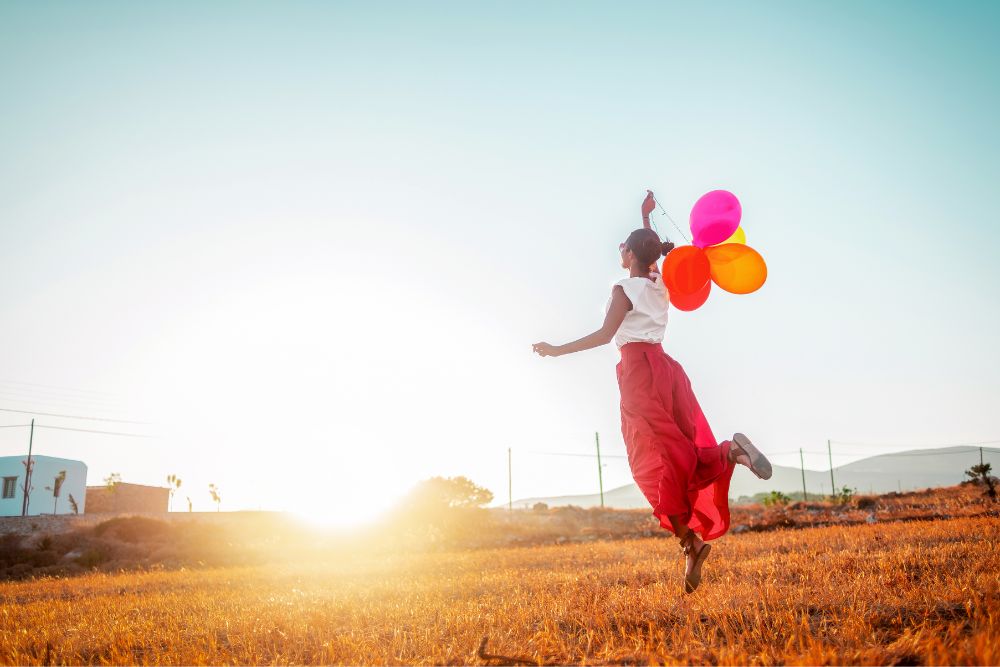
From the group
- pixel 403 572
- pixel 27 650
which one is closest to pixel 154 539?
pixel 403 572

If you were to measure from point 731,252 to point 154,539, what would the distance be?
25297 millimetres

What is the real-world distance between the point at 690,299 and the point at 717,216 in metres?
0.77

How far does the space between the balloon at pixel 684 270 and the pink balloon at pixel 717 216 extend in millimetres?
296

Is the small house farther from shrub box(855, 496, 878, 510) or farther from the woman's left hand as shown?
the woman's left hand

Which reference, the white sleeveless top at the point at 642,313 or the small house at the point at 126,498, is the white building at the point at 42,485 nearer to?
the small house at the point at 126,498

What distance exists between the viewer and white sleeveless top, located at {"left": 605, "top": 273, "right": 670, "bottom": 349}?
488cm

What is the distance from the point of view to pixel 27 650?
433cm

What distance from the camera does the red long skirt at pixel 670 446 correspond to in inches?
181

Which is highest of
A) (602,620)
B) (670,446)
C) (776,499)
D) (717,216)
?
(717,216)

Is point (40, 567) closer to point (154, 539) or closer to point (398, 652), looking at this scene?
point (154, 539)

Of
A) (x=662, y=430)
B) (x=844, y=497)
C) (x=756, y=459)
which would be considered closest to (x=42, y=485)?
(x=844, y=497)

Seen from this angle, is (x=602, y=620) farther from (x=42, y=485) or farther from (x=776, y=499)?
(x=42, y=485)

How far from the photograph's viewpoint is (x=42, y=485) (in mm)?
52625

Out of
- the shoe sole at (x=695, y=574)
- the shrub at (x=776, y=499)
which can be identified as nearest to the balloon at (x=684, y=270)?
the shoe sole at (x=695, y=574)
